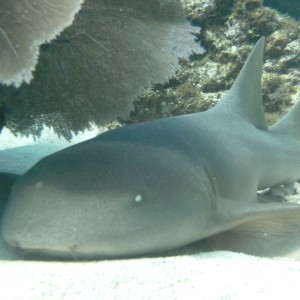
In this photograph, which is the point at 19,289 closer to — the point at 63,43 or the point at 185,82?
the point at 63,43

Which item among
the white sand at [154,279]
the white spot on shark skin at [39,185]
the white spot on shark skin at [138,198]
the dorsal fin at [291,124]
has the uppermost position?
the dorsal fin at [291,124]

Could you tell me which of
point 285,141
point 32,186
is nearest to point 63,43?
point 32,186

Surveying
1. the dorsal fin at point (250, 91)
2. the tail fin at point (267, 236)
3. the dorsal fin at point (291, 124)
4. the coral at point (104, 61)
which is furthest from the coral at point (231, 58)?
the tail fin at point (267, 236)

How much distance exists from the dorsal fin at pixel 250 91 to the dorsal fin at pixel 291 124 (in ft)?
1.03

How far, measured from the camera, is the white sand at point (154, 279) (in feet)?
5.59

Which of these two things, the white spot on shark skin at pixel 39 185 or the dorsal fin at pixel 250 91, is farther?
the dorsal fin at pixel 250 91

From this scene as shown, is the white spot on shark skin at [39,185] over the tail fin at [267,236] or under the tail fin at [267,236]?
over

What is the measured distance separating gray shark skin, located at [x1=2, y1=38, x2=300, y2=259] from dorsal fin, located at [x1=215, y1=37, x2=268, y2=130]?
67 cm

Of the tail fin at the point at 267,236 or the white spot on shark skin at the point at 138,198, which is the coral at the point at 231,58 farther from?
the white spot on shark skin at the point at 138,198

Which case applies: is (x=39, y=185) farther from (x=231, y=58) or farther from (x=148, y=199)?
(x=231, y=58)

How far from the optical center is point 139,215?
2318 millimetres

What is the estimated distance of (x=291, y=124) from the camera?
4734 millimetres

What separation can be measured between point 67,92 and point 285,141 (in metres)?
2.47

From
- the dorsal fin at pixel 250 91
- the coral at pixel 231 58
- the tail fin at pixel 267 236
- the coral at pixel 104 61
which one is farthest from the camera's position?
the coral at pixel 231 58
